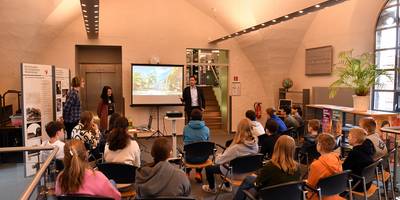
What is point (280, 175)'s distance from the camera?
2666 millimetres

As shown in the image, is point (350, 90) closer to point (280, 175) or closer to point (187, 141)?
point (187, 141)

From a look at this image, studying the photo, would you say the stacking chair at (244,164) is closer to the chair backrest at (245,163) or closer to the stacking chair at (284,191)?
the chair backrest at (245,163)

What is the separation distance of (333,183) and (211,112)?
28.1ft

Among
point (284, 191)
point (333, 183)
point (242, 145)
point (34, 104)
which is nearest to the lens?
point (284, 191)

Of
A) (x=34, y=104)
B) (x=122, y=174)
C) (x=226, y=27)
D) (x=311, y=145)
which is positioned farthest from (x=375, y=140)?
(x=226, y=27)

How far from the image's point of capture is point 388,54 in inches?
277

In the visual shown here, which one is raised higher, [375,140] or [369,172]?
[375,140]

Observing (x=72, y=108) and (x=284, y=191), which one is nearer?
Result: (x=284, y=191)

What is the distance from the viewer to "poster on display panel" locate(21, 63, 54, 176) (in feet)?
17.4

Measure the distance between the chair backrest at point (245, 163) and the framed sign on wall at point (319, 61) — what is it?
5320 mm

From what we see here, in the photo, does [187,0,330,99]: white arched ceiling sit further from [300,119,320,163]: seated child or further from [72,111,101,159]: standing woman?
[72,111,101,159]: standing woman

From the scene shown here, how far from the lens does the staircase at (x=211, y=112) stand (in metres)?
11.0

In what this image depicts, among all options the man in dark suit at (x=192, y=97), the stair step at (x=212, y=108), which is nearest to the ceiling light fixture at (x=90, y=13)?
the man in dark suit at (x=192, y=97)

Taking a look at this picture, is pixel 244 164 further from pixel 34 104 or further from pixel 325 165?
pixel 34 104
